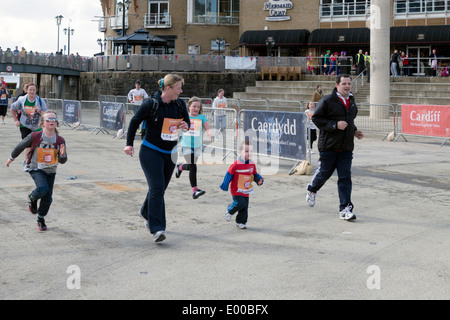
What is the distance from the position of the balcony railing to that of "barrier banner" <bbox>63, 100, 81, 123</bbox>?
29596 mm

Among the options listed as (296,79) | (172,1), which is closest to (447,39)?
(296,79)

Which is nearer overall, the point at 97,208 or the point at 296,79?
the point at 97,208

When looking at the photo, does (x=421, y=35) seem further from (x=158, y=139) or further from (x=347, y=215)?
(x=158, y=139)

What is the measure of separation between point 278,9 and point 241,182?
1695 inches

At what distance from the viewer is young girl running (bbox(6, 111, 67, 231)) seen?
26.6 feet

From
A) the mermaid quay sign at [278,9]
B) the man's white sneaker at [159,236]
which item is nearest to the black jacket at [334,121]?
the man's white sneaker at [159,236]

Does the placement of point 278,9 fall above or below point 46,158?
above

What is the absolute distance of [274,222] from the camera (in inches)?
342

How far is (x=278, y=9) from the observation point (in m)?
49.6

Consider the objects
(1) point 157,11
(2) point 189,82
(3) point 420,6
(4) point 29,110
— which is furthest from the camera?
(1) point 157,11

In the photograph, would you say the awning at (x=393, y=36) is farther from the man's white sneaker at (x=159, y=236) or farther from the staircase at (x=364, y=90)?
the man's white sneaker at (x=159, y=236)

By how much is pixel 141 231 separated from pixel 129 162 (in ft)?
23.7

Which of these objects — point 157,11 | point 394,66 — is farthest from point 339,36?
point 157,11

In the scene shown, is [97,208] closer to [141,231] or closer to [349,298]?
[141,231]
